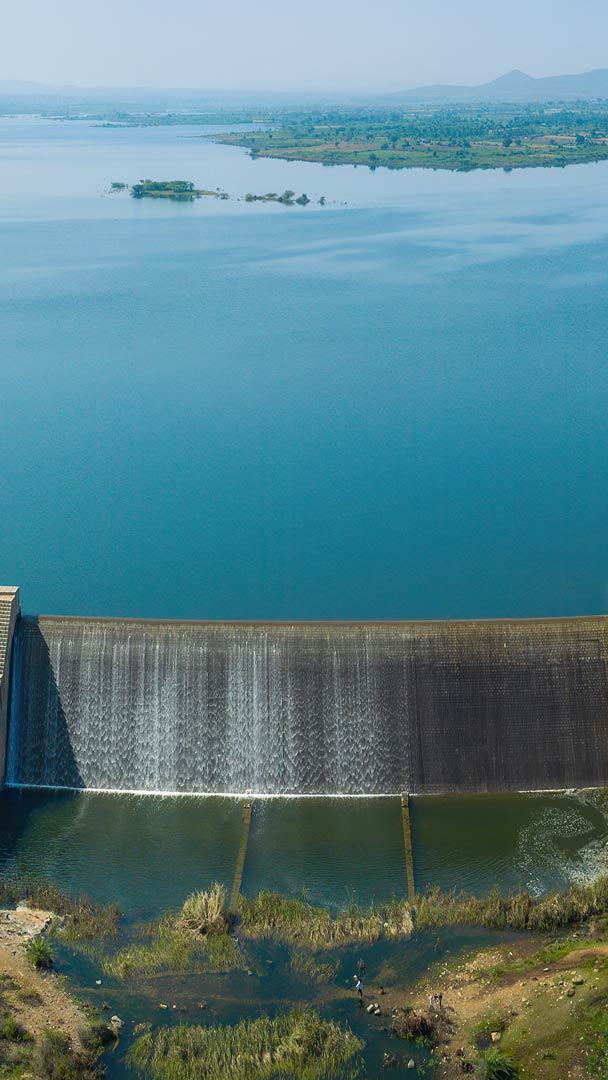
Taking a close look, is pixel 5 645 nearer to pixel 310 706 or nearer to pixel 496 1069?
pixel 310 706

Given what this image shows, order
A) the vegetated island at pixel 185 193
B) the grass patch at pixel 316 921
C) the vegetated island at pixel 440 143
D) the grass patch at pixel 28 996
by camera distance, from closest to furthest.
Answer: the grass patch at pixel 28 996 → the grass patch at pixel 316 921 → the vegetated island at pixel 185 193 → the vegetated island at pixel 440 143

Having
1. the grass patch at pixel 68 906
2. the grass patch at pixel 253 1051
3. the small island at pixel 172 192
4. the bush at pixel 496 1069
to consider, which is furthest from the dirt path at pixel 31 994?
the small island at pixel 172 192

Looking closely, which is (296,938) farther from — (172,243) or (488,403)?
(172,243)

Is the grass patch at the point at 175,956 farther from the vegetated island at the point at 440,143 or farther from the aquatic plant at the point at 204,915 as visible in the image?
the vegetated island at the point at 440,143

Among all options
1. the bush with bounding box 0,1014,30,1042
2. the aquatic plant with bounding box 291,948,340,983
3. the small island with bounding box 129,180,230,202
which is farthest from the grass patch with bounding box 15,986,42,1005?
the small island with bounding box 129,180,230,202

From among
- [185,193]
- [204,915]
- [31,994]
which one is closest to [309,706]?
[204,915]

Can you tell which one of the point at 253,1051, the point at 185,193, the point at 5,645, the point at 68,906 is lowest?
the point at 253,1051

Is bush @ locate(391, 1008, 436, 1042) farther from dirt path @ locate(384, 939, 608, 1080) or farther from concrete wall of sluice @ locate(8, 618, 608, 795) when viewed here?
concrete wall of sluice @ locate(8, 618, 608, 795)
